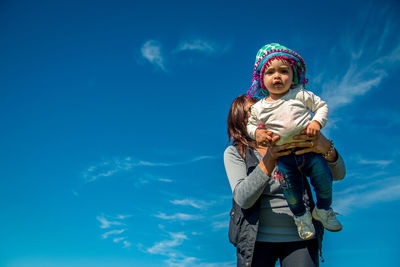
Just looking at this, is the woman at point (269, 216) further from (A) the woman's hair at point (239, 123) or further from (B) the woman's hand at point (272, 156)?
(A) the woman's hair at point (239, 123)

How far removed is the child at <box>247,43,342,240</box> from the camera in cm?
332

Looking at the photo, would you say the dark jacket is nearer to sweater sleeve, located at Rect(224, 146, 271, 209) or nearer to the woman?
the woman

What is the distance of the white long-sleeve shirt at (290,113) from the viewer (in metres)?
3.30

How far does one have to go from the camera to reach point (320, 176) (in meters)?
3.34

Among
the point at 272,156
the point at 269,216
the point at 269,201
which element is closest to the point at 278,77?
the point at 272,156

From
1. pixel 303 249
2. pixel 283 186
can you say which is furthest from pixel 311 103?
pixel 303 249

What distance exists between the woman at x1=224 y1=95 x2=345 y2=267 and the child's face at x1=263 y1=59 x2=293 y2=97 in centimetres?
59

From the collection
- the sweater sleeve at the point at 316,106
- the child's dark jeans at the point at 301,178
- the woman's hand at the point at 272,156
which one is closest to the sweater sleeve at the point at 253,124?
the woman's hand at the point at 272,156

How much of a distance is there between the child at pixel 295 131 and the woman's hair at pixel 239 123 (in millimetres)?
589

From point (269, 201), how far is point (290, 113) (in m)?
1.04

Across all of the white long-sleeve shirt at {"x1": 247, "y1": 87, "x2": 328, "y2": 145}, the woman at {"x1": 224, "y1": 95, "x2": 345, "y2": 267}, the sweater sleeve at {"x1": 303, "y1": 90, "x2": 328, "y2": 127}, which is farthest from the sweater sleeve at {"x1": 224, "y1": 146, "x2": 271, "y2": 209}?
the sweater sleeve at {"x1": 303, "y1": 90, "x2": 328, "y2": 127}

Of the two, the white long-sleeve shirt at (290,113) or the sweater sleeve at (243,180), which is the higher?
the white long-sleeve shirt at (290,113)

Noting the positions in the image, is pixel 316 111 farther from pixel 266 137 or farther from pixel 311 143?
pixel 266 137

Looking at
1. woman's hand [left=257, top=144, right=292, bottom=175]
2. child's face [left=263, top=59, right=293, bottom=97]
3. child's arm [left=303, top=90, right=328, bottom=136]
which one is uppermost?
child's face [left=263, top=59, right=293, bottom=97]
